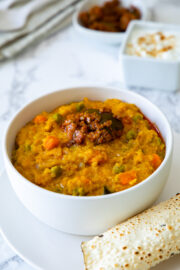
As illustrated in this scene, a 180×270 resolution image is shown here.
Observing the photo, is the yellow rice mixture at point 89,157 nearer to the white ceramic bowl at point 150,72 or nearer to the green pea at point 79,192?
the green pea at point 79,192

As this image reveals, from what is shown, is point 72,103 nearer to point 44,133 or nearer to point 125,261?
point 44,133

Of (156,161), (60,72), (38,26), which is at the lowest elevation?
(60,72)

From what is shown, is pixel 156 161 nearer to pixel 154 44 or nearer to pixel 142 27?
pixel 154 44

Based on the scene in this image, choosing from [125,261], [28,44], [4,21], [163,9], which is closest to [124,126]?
[125,261]

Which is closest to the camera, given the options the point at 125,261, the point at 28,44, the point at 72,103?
the point at 125,261

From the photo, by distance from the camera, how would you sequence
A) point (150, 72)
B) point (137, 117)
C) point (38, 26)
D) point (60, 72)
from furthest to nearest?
point (38, 26) → point (60, 72) → point (150, 72) → point (137, 117)

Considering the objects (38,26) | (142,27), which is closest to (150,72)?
(142,27)

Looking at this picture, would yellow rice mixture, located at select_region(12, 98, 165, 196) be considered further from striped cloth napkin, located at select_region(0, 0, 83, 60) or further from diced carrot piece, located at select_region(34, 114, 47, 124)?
striped cloth napkin, located at select_region(0, 0, 83, 60)
